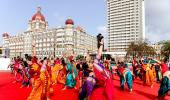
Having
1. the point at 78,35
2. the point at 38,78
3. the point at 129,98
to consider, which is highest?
the point at 78,35

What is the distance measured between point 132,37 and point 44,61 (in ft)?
358

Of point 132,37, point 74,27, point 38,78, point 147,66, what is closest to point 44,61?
point 38,78

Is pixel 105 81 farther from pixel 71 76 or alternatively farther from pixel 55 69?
pixel 55 69

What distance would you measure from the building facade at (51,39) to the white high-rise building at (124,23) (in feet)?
35.3

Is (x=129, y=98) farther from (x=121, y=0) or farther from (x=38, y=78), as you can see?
(x=121, y=0)

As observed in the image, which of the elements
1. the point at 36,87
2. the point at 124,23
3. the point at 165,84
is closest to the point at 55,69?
the point at 36,87

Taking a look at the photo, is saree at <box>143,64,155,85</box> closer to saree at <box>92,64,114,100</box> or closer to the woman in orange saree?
the woman in orange saree

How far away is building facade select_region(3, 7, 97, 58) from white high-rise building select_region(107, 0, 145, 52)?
1077 cm

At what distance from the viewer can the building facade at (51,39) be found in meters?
105

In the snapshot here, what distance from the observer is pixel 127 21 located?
118 m

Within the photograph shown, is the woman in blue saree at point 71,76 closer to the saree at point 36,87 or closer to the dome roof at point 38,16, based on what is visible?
the saree at point 36,87

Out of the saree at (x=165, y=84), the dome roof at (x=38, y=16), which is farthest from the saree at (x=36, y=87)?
the dome roof at (x=38, y=16)

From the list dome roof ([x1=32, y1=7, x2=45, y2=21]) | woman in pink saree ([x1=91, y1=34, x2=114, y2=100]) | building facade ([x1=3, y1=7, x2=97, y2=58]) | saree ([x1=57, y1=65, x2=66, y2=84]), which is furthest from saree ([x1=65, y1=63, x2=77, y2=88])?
dome roof ([x1=32, y1=7, x2=45, y2=21])

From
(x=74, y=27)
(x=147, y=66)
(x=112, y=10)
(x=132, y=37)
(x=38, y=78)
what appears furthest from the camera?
(x=112, y=10)
